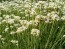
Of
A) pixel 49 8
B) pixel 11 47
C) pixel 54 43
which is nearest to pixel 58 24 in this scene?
pixel 49 8

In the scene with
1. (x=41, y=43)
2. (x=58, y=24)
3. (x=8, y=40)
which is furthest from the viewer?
(x=58, y=24)

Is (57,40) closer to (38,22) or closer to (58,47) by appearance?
(58,47)

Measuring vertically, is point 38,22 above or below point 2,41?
above

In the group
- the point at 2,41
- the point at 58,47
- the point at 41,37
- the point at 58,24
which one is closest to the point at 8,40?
the point at 2,41

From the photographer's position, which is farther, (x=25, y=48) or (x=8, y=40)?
(x=8, y=40)

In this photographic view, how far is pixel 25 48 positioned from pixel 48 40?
41 cm

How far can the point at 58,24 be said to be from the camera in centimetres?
519

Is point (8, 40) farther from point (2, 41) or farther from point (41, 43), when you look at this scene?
point (41, 43)

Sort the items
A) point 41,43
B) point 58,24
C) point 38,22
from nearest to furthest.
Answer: point 38,22 → point 41,43 → point 58,24

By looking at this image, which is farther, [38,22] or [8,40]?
[8,40]

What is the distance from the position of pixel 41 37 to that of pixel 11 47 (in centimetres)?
56

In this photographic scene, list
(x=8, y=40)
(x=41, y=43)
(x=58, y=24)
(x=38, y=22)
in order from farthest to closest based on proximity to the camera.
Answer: (x=58, y=24) → (x=8, y=40) → (x=41, y=43) → (x=38, y=22)

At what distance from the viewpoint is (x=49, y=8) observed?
181 inches

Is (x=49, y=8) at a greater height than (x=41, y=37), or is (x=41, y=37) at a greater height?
(x=49, y=8)
